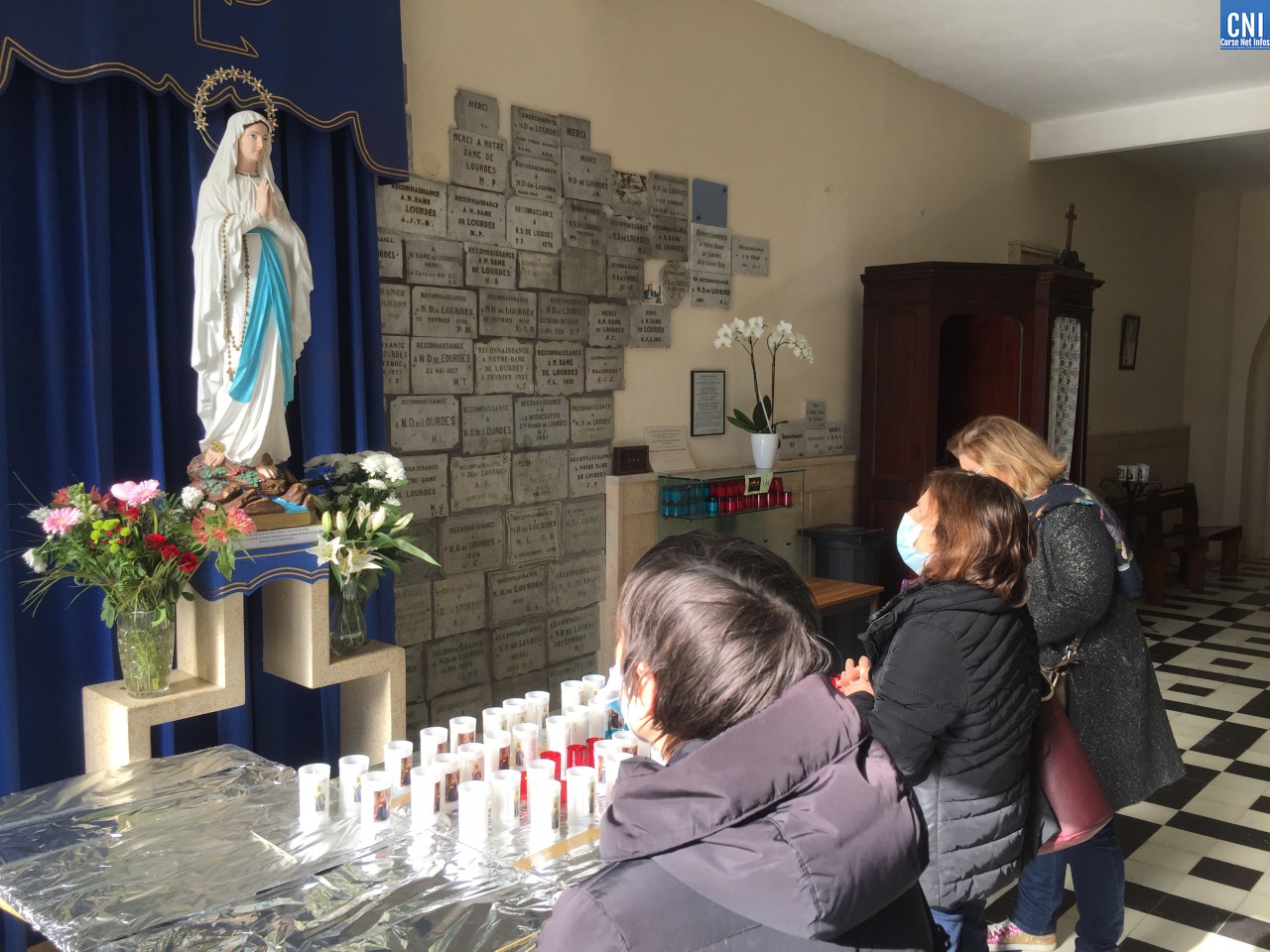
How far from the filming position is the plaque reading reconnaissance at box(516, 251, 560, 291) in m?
4.04

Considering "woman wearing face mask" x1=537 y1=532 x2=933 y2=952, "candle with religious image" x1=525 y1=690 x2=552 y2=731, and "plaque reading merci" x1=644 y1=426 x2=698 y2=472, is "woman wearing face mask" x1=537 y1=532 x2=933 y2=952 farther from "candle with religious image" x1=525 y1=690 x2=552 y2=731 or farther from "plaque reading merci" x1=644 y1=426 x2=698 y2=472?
"plaque reading merci" x1=644 y1=426 x2=698 y2=472

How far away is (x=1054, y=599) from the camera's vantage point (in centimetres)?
257

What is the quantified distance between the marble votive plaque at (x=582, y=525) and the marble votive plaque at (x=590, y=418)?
10.2 inches

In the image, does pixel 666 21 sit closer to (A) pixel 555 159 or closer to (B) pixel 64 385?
(A) pixel 555 159

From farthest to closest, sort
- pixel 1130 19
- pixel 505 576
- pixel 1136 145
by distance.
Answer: pixel 1136 145 → pixel 1130 19 → pixel 505 576

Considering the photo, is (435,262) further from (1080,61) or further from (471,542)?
(1080,61)

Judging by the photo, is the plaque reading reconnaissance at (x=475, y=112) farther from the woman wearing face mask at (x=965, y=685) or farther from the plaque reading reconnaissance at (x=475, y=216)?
the woman wearing face mask at (x=965, y=685)

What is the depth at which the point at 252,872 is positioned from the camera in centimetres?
185

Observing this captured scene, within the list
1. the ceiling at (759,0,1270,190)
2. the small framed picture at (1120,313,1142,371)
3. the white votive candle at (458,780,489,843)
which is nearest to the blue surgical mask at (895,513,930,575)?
the white votive candle at (458,780,489,843)

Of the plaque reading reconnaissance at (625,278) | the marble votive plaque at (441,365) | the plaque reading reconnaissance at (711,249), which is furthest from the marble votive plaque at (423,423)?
the plaque reading reconnaissance at (711,249)

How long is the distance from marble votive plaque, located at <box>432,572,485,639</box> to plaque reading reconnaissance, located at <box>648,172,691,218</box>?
71.7 inches

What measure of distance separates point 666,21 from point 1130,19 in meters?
2.43

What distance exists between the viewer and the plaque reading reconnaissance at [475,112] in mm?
3766

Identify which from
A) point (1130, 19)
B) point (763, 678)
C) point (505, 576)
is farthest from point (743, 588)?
point (1130, 19)
